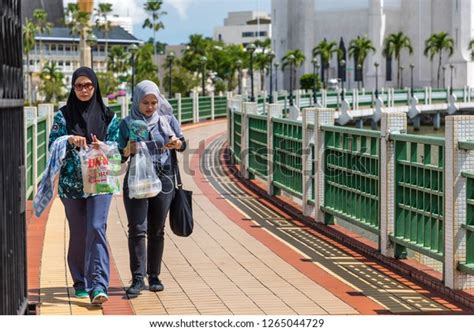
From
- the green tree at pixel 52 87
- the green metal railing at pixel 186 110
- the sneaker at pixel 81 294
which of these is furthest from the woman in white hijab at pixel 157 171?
the green tree at pixel 52 87

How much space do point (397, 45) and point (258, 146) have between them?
82591 mm

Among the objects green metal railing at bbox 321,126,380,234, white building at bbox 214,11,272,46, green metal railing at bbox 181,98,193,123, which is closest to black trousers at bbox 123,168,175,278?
green metal railing at bbox 321,126,380,234

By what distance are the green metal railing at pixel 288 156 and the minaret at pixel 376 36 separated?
289 feet

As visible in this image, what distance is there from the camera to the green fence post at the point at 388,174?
9.17 m

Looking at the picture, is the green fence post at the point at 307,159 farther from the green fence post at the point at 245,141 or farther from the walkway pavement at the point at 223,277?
the green fence post at the point at 245,141

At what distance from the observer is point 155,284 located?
7.60m

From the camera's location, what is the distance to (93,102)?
7043 millimetres

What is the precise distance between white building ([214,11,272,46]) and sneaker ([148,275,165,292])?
149m

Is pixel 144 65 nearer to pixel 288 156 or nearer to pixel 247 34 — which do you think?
pixel 288 156

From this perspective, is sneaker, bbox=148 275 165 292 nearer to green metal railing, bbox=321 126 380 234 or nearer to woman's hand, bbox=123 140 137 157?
woman's hand, bbox=123 140 137 157

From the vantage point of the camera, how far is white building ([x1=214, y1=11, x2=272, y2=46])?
159750 millimetres

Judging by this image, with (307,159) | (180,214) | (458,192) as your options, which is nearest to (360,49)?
(307,159)
